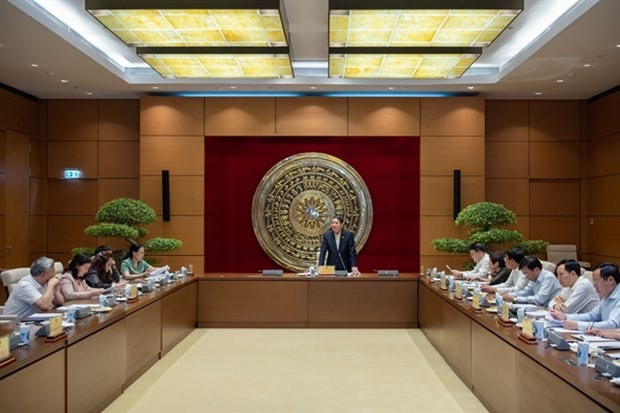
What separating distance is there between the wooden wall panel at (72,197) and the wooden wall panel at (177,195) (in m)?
1.07

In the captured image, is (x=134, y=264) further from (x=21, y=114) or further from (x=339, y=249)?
(x=21, y=114)

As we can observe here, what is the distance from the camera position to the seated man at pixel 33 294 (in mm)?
4293

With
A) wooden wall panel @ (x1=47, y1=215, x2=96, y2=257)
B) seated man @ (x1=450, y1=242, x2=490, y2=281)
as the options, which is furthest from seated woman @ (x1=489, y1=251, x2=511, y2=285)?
wooden wall panel @ (x1=47, y1=215, x2=96, y2=257)

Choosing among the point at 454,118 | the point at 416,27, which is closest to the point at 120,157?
the point at 454,118

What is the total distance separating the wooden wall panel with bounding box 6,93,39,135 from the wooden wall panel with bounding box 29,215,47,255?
1308mm

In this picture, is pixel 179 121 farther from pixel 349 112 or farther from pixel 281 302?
pixel 281 302

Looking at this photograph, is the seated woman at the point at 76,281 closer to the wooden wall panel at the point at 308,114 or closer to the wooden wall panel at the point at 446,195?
the wooden wall panel at the point at 308,114

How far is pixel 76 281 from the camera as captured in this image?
5.38 metres

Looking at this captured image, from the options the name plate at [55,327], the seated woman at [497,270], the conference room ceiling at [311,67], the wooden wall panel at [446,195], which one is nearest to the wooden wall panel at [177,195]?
the conference room ceiling at [311,67]

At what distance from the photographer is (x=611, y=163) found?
8.74 meters

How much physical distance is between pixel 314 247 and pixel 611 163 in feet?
14.5

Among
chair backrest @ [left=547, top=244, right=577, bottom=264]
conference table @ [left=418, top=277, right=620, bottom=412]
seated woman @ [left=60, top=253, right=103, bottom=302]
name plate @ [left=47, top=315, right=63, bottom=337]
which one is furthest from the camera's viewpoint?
chair backrest @ [left=547, top=244, right=577, bottom=264]

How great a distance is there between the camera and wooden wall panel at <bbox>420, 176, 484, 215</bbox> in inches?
355

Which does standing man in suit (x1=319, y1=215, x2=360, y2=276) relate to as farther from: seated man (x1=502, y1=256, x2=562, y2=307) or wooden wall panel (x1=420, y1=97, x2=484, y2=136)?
seated man (x1=502, y1=256, x2=562, y2=307)
